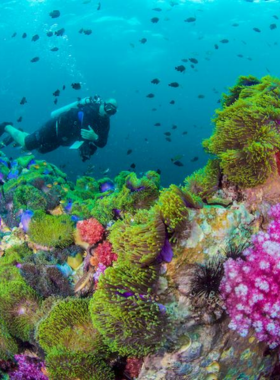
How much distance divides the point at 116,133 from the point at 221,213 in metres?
93.9

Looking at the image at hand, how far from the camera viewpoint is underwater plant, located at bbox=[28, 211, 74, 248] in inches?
164

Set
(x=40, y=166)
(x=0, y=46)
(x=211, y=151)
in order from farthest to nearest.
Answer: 1. (x=0, y=46)
2. (x=40, y=166)
3. (x=211, y=151)

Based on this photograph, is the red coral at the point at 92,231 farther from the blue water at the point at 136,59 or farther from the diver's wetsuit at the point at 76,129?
the blue water at the point at 136,59

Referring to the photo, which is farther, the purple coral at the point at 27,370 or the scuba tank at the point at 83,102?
the scuba tank at the point at 83,102

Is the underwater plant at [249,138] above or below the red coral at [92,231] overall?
above

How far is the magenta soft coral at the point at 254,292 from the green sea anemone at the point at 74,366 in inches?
49.2

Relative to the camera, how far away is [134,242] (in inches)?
86.7

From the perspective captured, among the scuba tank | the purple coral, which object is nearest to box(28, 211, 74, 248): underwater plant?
the purple coral

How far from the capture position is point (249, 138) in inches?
110

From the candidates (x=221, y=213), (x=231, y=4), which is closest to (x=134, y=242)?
(x=221, y=213)

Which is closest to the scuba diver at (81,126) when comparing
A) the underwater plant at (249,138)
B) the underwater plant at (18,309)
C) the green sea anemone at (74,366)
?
the underwater plant at (18,309)

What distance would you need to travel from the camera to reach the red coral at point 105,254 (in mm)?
3482

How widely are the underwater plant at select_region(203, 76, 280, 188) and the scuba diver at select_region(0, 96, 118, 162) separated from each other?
6244 mm

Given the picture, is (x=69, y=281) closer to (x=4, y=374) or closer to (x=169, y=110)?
(x=4, y=374)
